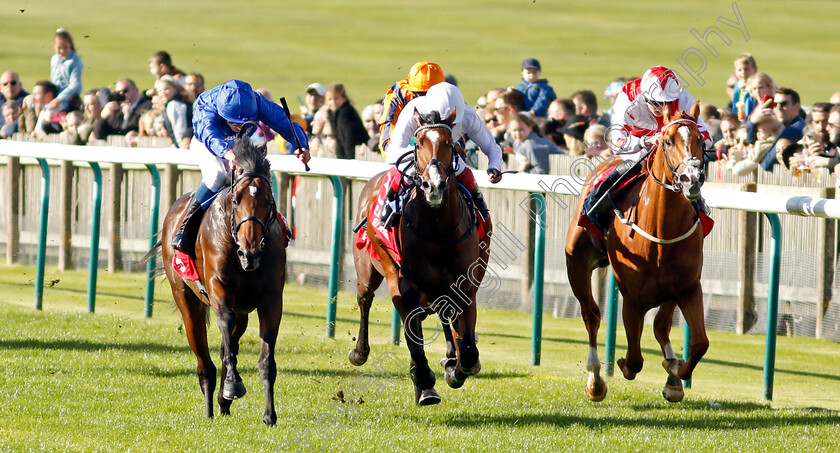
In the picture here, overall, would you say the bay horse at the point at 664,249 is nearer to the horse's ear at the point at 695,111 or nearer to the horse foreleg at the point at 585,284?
the horse's ear at the point at 695,111

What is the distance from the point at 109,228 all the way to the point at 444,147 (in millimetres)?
7714

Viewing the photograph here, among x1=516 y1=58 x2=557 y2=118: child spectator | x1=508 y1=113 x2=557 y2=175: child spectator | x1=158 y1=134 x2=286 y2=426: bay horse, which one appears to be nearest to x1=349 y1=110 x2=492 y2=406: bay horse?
x1=158 y1=134 x2=286 y2=426: bay horse

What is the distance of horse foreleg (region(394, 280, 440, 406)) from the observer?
674 cm

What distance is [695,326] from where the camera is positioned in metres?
6.82

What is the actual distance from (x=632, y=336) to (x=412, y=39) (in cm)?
3800

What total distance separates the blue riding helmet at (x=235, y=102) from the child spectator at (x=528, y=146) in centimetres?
428

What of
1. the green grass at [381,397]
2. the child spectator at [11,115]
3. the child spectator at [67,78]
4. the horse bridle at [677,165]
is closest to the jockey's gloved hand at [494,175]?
the horse bridle at [677,165]

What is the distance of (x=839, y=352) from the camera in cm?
946

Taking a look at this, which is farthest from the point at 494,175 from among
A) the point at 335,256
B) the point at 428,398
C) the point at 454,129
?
the point at 335,256

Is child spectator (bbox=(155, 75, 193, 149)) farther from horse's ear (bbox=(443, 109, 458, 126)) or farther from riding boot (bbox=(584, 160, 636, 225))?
horse's ear (bbox=(443, 109, 458, 126))

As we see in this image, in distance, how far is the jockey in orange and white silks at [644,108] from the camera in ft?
23.8

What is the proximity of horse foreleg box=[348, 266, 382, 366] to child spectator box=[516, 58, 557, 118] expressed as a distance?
5.85 m

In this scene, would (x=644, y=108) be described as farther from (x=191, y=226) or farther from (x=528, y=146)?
(x=528, y=146)

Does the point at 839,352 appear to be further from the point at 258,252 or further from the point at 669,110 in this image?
the point at 258,252
